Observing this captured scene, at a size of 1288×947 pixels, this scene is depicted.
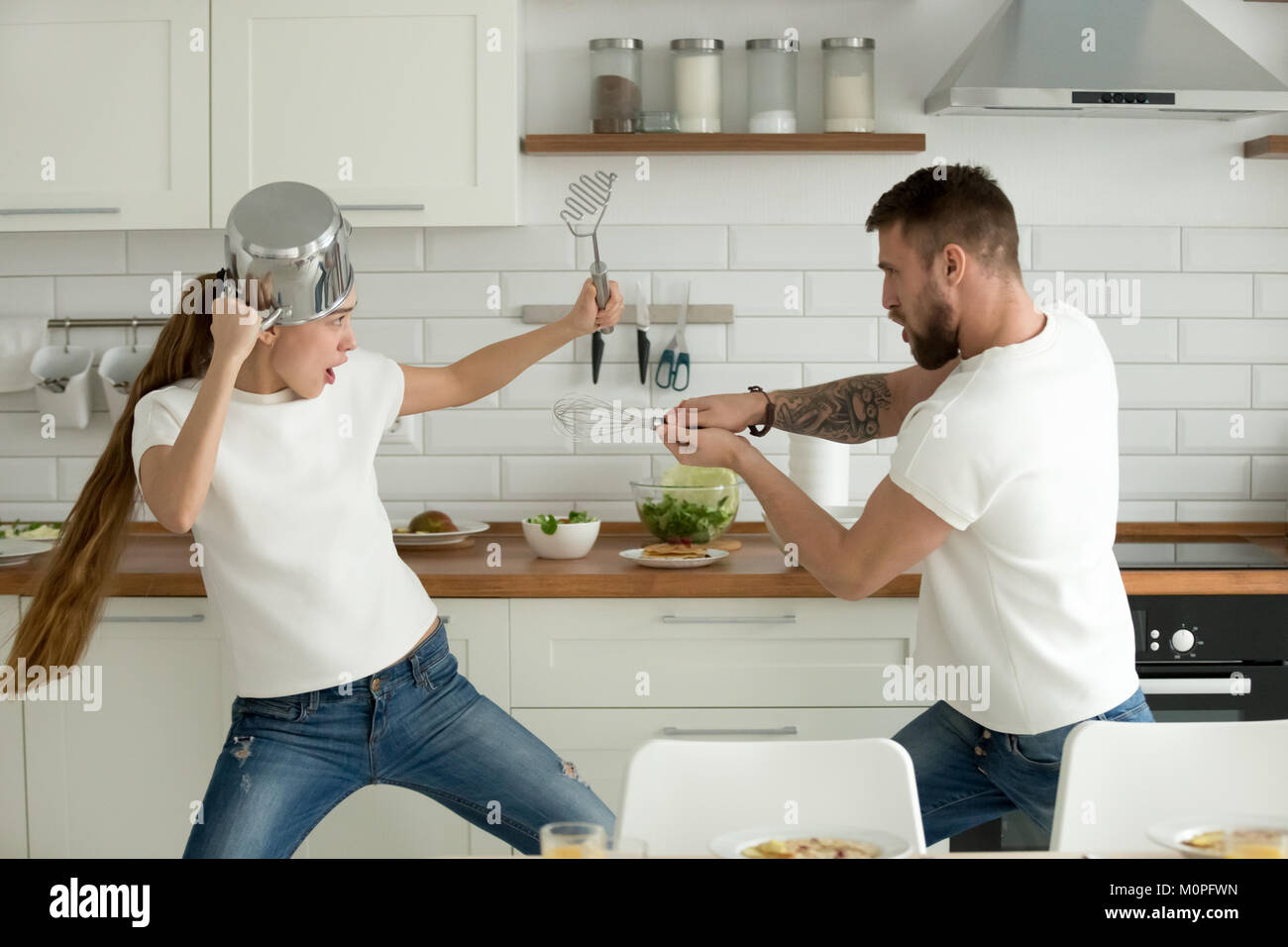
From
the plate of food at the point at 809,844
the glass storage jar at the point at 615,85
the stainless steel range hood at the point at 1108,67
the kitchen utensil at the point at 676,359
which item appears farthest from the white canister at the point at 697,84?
the plate of food at the point at 809,844

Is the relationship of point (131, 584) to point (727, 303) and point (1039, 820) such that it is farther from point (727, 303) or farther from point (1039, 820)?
point (1039, 820)

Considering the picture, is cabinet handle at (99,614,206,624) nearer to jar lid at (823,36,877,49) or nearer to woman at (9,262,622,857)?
woman at (9,262,622,857)

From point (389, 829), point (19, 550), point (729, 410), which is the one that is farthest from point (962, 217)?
point (19, 550)

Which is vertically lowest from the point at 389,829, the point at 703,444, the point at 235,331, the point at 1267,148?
the point at 389,829

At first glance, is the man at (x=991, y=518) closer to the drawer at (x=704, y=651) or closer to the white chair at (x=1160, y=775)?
the white chair at (x=1160, y=775)

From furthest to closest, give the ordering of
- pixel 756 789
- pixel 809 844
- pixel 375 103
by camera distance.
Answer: pixel 375 103, pixel 756 789, pixel 809 844

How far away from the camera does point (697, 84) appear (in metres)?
2.87

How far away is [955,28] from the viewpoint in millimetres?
2992

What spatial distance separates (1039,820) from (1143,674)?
0.80 metres

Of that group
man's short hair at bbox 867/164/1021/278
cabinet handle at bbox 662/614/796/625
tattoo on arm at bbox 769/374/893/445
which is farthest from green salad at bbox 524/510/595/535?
man's short hair at bbox 867/164/1021/278

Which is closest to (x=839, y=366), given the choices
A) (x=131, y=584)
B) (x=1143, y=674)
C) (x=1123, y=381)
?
(x=1123, y=381)

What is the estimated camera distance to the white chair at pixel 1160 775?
4.86ft

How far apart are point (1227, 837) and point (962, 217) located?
100cm

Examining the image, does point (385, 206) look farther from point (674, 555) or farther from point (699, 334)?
point (674, 555)
